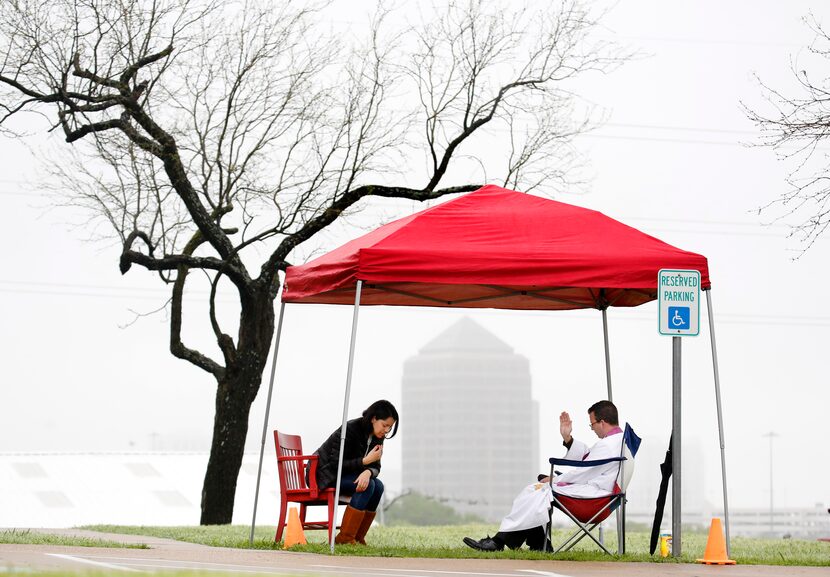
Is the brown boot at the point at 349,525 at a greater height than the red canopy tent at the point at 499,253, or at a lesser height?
lesser

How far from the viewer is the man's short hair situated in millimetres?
10578

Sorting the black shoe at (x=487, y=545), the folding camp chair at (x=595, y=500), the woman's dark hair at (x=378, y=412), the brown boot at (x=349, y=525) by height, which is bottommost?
the black shoe at (x=487, y=545)

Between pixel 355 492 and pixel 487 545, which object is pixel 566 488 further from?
pixel 355 492

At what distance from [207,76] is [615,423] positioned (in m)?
12.0

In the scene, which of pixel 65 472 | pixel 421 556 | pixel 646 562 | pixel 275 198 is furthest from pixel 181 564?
pixel 65 472

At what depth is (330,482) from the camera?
10.9 metres

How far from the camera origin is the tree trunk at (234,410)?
20.0 meters

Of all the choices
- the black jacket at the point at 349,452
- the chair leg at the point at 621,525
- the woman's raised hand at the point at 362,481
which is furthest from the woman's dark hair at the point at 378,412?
the chair leg at the point at 621,525

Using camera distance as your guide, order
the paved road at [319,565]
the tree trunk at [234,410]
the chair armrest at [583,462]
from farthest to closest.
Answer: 1. the tree trunk at [234,410]
2. the chair armrest at [583,462]
3. the paved road at [319,565]

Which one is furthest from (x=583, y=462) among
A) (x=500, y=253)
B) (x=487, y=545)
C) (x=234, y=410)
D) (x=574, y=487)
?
(x=234, y=410)

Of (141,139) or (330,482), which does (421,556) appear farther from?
(141,139)

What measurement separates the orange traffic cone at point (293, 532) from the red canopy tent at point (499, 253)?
22.2 inches

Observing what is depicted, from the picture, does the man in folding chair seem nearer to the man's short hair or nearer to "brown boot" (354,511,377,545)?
the man's short hair

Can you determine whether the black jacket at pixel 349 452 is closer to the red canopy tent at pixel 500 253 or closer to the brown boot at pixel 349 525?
the brown boot at pixel 349 525
